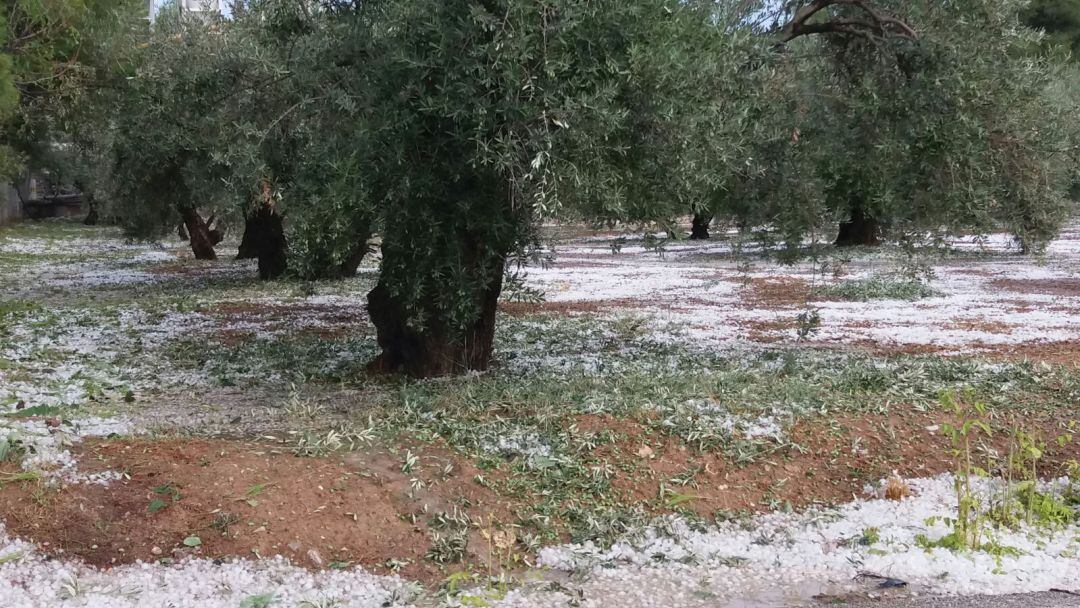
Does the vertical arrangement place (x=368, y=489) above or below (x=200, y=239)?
below

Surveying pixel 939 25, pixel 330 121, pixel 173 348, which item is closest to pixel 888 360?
pixel 939 25

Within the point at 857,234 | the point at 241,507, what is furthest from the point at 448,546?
the point at 857,234

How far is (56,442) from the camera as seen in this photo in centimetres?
611

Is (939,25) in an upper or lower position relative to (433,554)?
upper

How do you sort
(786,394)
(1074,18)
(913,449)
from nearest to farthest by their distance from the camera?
(913,449)
(786,394)
(1074,18)

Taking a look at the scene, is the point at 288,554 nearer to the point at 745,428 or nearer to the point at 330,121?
the point at 745,428

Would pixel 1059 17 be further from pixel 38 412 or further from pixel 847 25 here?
pixel 38 412

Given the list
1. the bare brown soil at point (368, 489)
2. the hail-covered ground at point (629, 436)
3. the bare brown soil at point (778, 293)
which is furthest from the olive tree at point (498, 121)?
the bare brown soil at point (778, 293)

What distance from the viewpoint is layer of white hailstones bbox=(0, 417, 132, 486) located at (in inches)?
220

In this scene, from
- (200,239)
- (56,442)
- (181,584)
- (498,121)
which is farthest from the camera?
(200,239)

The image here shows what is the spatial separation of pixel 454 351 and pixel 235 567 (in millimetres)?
4131

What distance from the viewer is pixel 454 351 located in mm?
8961

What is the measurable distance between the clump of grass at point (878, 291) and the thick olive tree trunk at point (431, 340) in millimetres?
8568

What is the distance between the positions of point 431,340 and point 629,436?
278 centimetres
